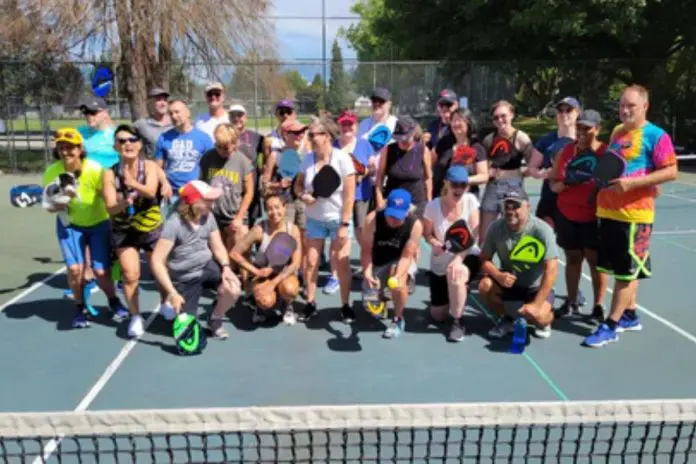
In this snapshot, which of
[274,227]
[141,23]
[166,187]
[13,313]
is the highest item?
[141,23]

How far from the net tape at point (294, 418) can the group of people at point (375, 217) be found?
2.23 m

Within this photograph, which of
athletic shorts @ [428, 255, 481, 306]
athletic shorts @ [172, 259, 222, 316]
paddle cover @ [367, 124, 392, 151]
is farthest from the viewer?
paddle cover @ [367, 124, 392, 151]

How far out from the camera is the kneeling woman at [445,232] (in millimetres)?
5750

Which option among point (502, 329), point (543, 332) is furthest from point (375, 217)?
point (543, 332)

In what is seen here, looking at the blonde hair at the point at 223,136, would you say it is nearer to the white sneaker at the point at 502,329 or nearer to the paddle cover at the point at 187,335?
the paddle cover at the point at 187,335

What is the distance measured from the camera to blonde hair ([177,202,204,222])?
547 cm

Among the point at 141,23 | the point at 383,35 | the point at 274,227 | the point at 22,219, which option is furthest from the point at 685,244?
the point at 383,35

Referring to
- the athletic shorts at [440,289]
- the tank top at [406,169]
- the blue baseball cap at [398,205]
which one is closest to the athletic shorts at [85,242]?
the blue baseball cap at [398,205]

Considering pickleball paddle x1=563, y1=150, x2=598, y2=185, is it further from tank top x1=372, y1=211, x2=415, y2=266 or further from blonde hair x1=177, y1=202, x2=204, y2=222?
blonde hair x1=177, y1=202, x2=204, y2=222

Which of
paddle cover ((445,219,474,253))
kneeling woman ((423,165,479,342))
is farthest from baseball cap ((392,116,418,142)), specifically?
paddle cover ((445,219,474,253))

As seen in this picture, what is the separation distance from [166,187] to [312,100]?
635 inches

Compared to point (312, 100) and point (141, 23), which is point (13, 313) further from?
point (312, 100)

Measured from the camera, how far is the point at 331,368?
17.4 feet

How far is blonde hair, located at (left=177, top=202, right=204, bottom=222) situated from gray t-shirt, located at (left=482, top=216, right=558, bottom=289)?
2.50 metres
